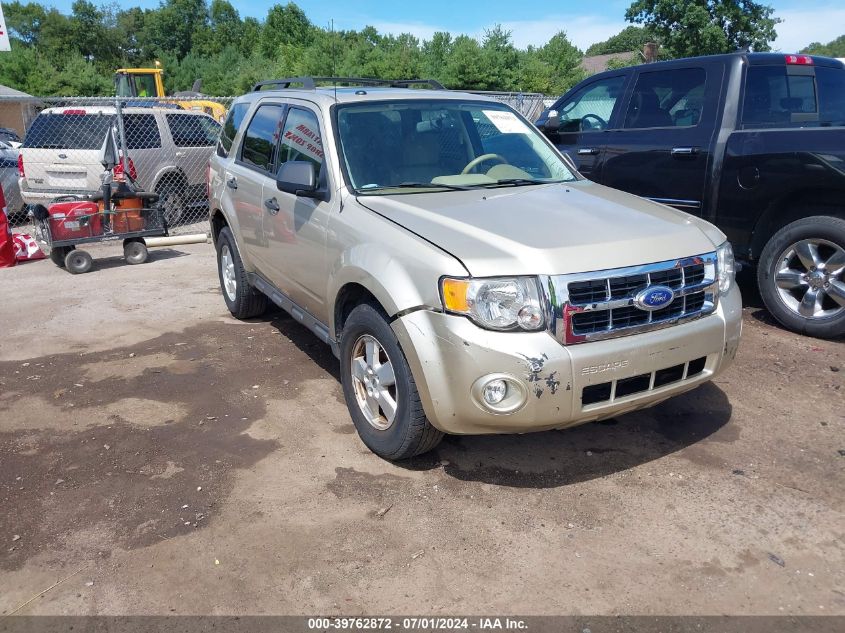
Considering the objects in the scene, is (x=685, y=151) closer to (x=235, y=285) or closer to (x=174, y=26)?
(x=235, y=285)

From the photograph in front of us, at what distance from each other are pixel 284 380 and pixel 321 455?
121cm

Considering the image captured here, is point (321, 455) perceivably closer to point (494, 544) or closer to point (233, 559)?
point (233, 559)

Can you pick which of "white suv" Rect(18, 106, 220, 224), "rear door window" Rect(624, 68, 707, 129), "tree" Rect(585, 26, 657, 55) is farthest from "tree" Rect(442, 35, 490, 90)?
"tree" Rect(585, 26, 657, 55)

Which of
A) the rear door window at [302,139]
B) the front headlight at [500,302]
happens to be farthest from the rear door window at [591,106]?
the front headlight at [500,302]

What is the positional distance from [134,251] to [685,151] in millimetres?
6605

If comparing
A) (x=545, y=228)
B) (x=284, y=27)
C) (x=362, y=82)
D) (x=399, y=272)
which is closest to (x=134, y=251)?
(x=362, y=82)

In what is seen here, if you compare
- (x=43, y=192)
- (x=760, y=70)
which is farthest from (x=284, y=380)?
(x=43, y=192)

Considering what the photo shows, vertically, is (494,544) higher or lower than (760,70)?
lower

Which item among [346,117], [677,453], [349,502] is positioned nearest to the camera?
[349,502]

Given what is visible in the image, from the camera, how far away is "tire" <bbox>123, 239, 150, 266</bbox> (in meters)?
9.09

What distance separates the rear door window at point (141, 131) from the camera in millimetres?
10930

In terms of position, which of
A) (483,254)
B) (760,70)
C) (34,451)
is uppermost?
(760,70)

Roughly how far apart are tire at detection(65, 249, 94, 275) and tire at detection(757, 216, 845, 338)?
727 centimetres

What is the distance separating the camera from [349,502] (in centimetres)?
348
